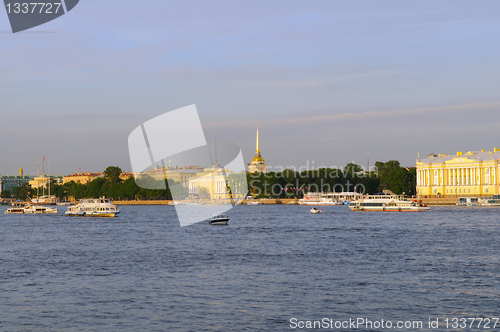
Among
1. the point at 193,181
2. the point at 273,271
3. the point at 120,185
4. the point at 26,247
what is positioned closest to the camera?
the point at 273,271

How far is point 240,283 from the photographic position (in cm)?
1938

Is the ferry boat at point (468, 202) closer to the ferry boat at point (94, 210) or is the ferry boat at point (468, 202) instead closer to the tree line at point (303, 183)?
the tree line at point (303, 183)

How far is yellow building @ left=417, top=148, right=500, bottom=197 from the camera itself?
105m

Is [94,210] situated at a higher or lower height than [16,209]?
higher

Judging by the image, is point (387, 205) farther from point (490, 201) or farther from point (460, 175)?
point (460, 175)

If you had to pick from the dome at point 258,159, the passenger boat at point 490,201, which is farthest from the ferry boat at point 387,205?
the dome at point 258,159

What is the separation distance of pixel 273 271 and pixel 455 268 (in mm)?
6154

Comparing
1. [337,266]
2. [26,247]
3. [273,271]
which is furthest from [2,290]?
[26,247]

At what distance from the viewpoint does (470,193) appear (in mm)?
108000

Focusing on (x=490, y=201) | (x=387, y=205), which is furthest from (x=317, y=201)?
(x=387, y=205)

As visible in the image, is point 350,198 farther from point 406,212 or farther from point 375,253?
point 375,253

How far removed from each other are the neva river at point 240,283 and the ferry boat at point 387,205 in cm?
3788

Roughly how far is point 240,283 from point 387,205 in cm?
5626

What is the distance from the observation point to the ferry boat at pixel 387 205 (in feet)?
234
